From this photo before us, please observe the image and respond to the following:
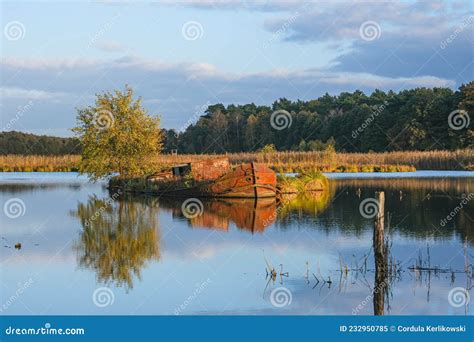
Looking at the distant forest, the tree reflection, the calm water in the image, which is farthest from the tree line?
the calm water

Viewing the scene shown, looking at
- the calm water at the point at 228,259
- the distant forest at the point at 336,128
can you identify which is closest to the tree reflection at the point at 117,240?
the calm water at the point at 228,259

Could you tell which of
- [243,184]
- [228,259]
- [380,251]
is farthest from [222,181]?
[380,251]

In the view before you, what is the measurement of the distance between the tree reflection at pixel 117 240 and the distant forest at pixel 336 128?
4284cm

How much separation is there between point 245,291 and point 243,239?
22.0 ft

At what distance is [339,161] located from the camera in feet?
220

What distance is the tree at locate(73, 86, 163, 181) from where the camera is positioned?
41.8 meters

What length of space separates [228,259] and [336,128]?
277 feet

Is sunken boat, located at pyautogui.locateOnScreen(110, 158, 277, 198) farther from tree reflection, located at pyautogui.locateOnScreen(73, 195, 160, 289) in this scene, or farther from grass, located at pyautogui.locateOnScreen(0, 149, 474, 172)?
grass, located at pyautogui.locateOnScreen(0, 149, 474, 172)

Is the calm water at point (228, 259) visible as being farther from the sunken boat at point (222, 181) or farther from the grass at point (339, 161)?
the grass at point (339, 161)

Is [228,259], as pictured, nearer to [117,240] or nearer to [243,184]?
[117,240]

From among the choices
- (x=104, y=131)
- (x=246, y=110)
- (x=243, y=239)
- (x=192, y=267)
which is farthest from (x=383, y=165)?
(x=246, y=110)

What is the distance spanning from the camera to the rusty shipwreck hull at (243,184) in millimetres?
32906

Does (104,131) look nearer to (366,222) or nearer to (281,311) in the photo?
(366,222)

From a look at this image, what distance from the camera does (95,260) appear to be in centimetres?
1689
